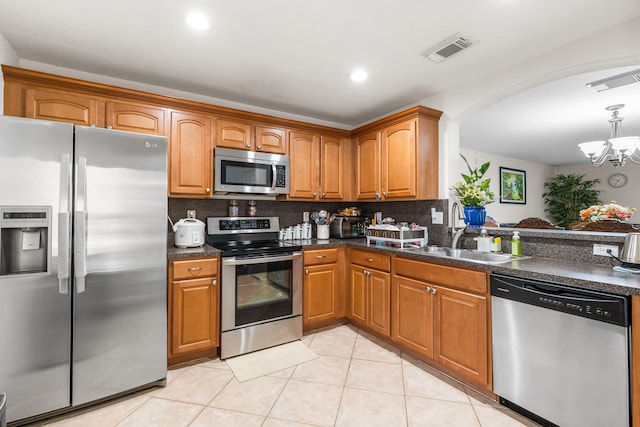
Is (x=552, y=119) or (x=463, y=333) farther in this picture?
(x=552, y=119)

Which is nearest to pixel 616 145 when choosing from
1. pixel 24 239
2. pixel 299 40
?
pixel 299 40

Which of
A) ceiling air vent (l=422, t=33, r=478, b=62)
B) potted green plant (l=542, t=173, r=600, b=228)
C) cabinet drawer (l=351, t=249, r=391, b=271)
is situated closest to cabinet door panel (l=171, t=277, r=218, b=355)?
cabinet drawer (l=351, t=249, r=391, b=271)

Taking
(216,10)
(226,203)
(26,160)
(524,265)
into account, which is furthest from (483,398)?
(26,160)

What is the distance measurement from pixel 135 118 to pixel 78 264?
1292 millimetres

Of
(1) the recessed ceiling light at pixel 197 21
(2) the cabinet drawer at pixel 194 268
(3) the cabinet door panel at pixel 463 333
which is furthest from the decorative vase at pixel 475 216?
(1) the recessed ceiling light at pixel 197 21

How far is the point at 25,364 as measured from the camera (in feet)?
5.49

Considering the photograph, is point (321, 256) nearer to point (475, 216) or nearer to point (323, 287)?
point (323, 287)

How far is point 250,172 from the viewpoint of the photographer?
9.64 ft

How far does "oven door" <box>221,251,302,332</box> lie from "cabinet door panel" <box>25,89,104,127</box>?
1.53 metres

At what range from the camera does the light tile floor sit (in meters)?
1.76

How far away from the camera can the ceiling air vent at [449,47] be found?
6.62ft

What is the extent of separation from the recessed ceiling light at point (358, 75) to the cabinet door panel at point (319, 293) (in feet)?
5.83

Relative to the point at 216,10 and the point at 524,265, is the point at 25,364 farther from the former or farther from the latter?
the point at 524,265

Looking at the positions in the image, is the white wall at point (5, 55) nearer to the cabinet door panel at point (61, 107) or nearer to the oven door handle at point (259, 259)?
the cabinet door panel at point (61, 107)
